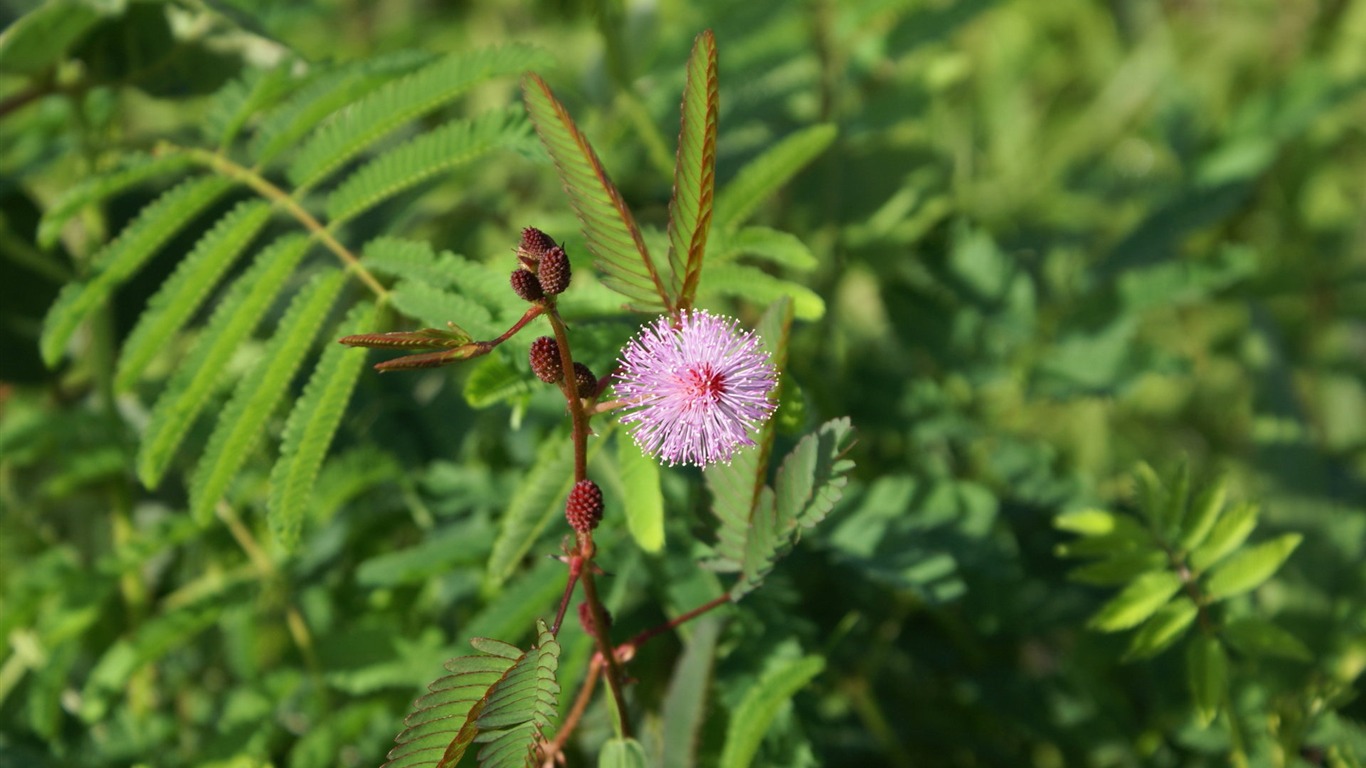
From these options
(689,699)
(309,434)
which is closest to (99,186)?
(309,434)

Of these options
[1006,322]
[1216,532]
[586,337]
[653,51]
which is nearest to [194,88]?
[653,51]

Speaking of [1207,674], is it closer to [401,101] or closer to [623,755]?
[623,755]

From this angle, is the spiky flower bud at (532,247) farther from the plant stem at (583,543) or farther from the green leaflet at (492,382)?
the green leaflet at (492,382)

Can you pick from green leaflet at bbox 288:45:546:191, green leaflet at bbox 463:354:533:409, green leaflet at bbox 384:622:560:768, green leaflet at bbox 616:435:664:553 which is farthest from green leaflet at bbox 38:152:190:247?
green leaflet at bbox 384:622:560:768

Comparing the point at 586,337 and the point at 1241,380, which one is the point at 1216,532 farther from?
the point at 1241,380

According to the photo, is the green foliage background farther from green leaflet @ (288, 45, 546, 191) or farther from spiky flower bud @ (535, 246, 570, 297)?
spiky flower bud @ (535, 246, 570, 297)

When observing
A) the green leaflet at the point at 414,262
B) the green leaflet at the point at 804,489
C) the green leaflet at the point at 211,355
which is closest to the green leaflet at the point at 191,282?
the green leaflet at the point at 211,355
